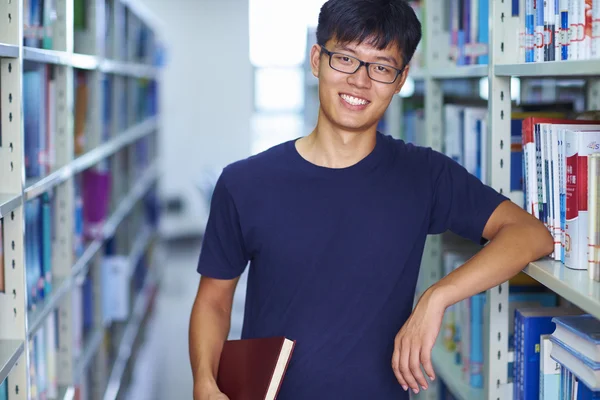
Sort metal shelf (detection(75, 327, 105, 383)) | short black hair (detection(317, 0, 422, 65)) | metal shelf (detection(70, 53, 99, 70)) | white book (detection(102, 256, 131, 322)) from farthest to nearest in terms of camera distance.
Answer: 1. white book (detection(102, 256, 131, 322))
2. metal shelf (detection(75, 327, 105, 383))
3. metal shelf (detection(70, 53, 99, 70))
4. short black hair (detection(317, 0, 422, 65))

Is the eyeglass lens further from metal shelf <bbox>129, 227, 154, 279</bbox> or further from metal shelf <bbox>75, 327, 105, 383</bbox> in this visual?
metal shelf <bbox>129, 227, 154, 279</bbox>

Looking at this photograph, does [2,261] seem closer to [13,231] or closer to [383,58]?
[13,231]

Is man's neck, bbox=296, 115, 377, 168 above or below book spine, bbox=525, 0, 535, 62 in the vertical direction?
below

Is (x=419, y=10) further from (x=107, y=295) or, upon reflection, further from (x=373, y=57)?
(x=107, y=295)

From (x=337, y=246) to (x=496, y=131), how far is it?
48 centimetres

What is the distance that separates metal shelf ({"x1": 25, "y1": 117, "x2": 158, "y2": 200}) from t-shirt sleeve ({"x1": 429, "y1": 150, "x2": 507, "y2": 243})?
3.29ft

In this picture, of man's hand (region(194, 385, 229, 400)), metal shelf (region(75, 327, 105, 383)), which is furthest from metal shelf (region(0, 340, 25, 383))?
metal shelf (region(75, 327, 105, 383))

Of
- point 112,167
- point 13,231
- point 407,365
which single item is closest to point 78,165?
point 13,231

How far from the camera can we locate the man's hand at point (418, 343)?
1.50m

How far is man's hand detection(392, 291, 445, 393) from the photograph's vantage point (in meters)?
1.50

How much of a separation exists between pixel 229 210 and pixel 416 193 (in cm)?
40

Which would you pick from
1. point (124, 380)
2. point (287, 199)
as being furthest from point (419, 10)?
point (124, 380)

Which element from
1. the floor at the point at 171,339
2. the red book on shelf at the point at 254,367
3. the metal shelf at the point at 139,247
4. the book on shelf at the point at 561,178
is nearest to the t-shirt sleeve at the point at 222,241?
the red book on shelf at the point at 254,367

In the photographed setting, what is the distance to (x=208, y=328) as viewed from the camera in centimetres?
174
